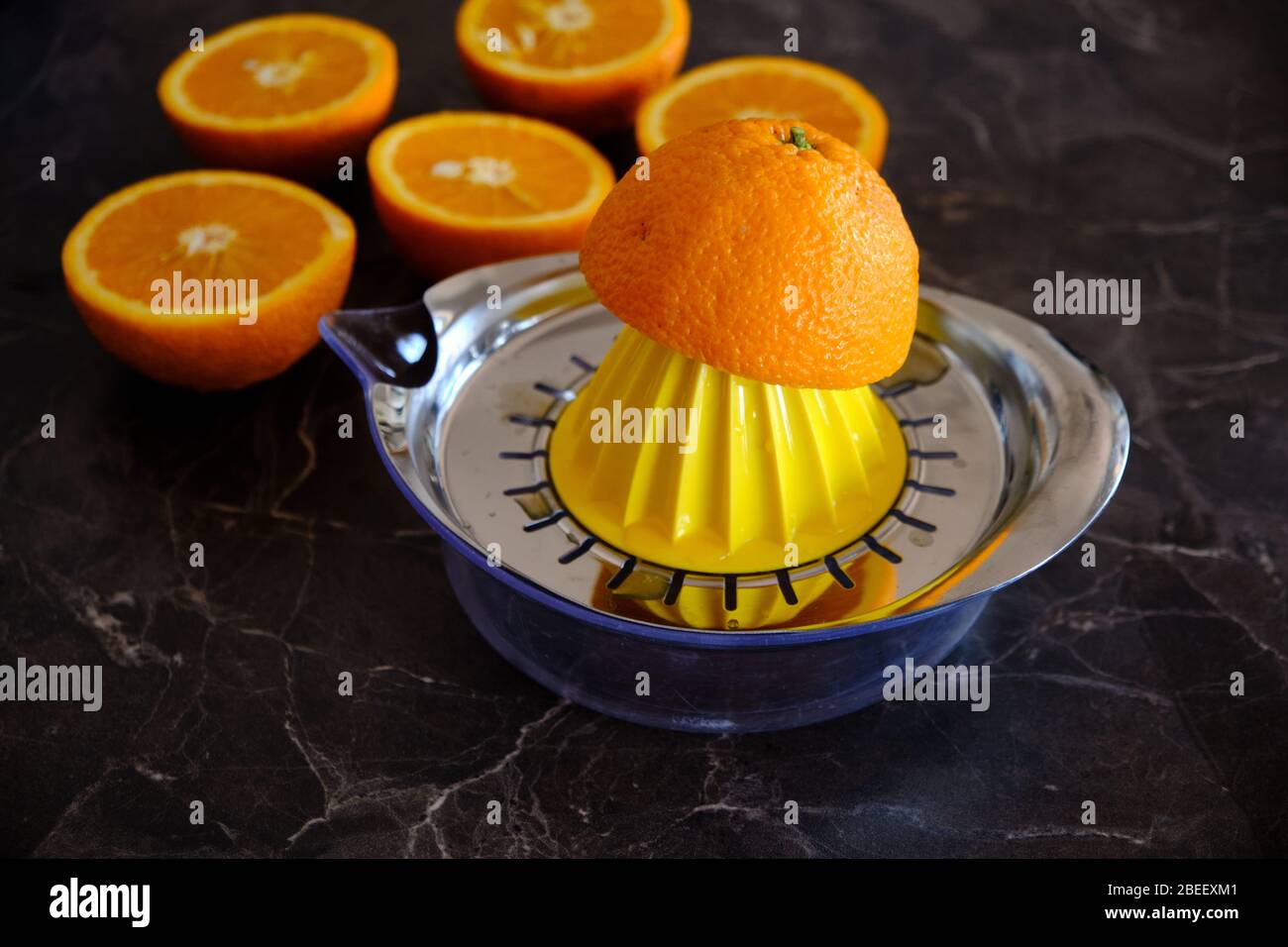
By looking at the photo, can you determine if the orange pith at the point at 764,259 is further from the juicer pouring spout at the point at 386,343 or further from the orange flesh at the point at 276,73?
the orange flesh at the point at 276,73

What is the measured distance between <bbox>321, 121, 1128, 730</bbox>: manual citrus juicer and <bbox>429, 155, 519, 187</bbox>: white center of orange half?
24 centimetres

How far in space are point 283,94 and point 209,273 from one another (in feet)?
1.00

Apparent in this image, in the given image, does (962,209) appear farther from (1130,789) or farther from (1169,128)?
(1130,789)

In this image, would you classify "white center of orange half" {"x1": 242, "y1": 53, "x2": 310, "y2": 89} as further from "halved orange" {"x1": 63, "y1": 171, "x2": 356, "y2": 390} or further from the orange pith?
the orange pith

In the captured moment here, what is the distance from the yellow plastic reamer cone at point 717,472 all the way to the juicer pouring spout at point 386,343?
0.14 m

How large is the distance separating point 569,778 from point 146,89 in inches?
42.8

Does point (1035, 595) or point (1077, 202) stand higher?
point (1077, 202)

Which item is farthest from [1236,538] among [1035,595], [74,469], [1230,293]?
[74,469]

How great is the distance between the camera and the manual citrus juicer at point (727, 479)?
83 centimetres

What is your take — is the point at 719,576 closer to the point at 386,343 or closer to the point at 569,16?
the point at 386,343

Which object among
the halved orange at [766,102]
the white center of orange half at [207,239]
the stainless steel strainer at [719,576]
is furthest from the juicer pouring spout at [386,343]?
the halved orange at [766,102]

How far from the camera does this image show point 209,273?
1.16m

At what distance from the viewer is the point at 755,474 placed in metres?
0.94

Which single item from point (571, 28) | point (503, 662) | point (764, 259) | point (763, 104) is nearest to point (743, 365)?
point (764, 259)
